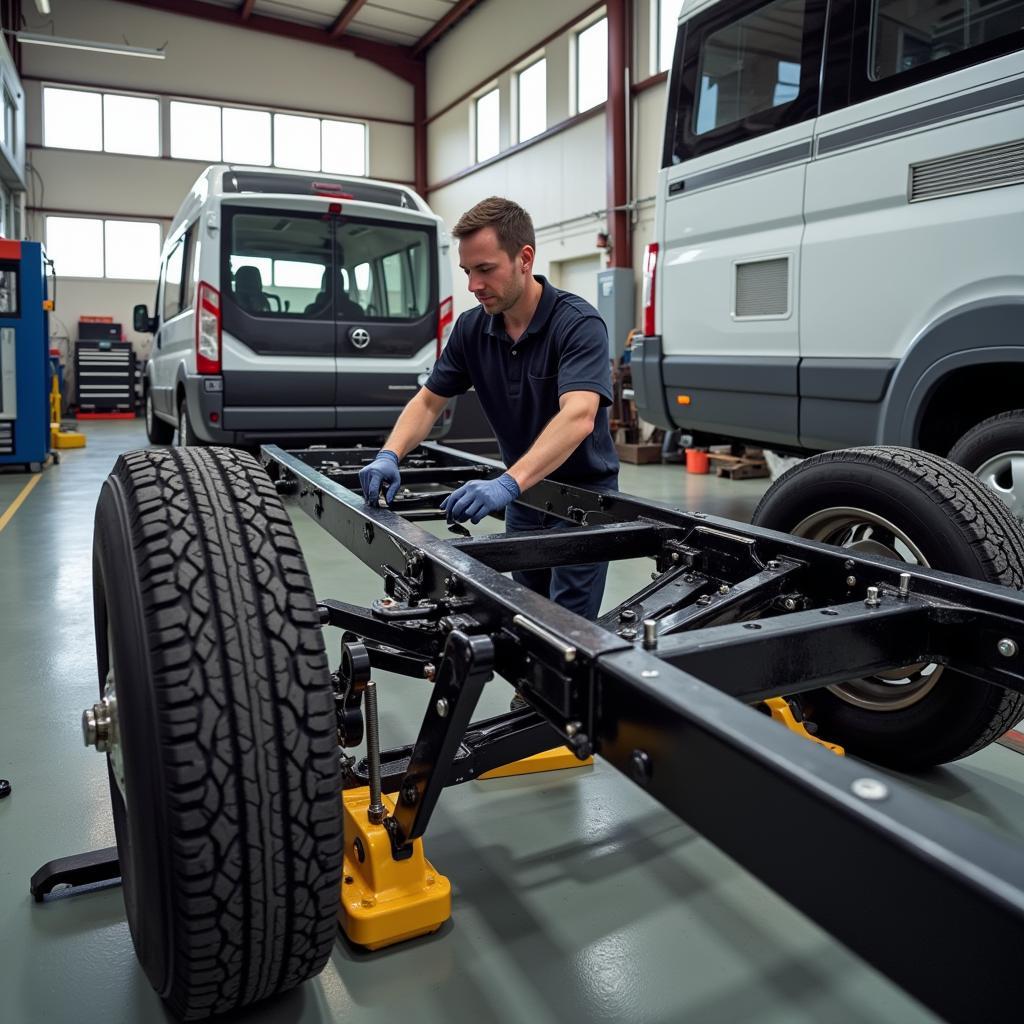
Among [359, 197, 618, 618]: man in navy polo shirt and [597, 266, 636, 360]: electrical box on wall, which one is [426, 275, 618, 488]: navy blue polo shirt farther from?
[597, 266, 636, 360]: electrical box on wall

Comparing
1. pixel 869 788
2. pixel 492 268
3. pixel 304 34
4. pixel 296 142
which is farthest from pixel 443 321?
pixel 304 34

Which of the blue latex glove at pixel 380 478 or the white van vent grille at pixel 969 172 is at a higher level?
the white van vent grille at pixel 969 172

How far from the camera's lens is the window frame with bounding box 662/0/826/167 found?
3.73 metres

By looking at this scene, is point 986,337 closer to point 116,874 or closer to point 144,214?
point 116,874

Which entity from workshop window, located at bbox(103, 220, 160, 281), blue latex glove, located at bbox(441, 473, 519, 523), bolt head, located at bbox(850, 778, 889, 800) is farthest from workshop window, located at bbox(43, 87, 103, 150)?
bolt head, located at bbox(850, 778, 889, 800)

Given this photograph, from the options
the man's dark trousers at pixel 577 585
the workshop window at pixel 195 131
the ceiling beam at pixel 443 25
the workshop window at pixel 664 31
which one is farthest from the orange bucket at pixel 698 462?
the workshop window at pixel 195 131

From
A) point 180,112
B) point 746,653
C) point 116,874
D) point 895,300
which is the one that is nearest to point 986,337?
point 895,300

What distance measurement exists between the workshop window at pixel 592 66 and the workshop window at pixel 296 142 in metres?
6.64

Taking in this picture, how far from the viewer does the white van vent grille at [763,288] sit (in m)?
3.91

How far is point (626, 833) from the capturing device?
2.00 m

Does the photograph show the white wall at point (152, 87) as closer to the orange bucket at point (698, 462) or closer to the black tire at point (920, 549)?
the orange bucket at point (698, 462)

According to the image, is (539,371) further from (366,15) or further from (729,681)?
(366,15)

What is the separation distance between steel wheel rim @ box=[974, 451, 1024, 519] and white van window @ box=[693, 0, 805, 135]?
1757 mm

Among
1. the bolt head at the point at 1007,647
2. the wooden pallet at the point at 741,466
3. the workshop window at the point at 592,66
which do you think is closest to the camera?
the bolt head at the point at 1007,647
